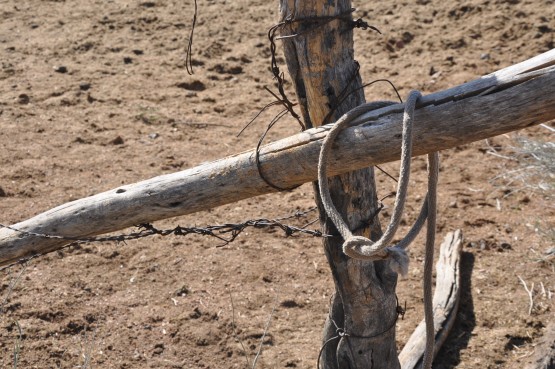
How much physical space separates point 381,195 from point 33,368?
2294mm

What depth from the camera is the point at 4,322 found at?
3896 mm

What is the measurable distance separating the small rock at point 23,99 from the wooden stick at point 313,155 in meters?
3.60

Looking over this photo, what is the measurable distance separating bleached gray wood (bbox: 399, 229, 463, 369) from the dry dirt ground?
114 mm

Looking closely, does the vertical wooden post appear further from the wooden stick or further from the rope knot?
the rope knot

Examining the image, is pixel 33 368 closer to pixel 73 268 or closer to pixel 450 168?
pixel 73 268

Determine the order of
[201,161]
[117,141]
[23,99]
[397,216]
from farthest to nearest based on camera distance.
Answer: [23,99] < [117,141] < [201,161] < [397,216]

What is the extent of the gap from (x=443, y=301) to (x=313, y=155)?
186cm

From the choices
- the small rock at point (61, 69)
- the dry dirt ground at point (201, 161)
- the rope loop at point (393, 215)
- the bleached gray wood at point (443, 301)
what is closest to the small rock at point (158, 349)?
the dry dirt ground at point (201, 161)

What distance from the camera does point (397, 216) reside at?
6.46 ft

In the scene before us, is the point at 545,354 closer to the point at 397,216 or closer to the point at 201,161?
the point at 397,216

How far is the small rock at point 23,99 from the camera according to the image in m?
6.10

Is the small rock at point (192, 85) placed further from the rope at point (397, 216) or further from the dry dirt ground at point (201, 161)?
the rope at point (397, 216)

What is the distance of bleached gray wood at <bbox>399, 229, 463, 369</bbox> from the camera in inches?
136

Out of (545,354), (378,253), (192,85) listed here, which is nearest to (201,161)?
(192,85)
